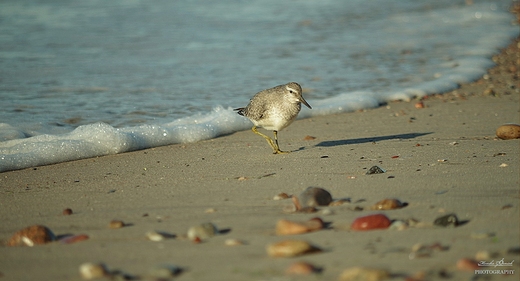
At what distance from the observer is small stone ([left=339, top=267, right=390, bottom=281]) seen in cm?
294

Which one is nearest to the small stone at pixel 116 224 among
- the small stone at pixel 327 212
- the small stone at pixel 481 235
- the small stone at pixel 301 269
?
the small stone at pixel 327 212

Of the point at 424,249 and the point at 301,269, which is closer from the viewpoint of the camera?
the point at 301,269

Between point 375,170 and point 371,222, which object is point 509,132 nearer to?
point 375,170

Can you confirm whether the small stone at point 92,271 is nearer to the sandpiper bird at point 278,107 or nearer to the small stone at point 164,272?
the small stone at point 164,272

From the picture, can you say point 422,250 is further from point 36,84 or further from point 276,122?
point 36,84

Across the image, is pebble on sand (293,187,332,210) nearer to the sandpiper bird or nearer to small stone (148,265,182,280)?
small stone (148,265,182,280)

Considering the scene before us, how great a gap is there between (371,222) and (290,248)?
65 cm

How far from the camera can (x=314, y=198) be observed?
4.38 m

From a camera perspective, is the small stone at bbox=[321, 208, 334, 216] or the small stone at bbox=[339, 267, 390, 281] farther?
the small stone at bbox=[321, 208, 334, 216]

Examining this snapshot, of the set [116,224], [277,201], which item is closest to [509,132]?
[277,201]

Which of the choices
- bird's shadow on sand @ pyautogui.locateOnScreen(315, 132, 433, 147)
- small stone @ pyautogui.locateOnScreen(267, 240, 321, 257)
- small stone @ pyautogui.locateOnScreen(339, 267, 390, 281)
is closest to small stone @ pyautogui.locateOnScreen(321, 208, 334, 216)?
small stone @ pyautogui.locateOnScreen(267, 240, 321, 257)

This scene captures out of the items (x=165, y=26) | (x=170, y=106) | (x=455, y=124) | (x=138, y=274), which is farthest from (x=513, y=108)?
(x=165, y=26)

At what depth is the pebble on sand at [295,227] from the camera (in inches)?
148

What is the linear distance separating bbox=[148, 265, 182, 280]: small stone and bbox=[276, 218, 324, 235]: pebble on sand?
79 cm
